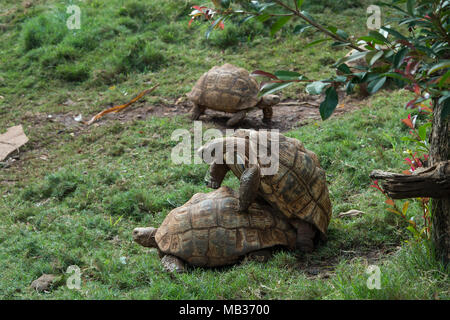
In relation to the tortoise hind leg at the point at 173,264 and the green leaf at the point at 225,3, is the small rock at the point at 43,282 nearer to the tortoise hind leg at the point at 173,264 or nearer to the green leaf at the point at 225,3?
the tortoise hind leg at the point at 173,264

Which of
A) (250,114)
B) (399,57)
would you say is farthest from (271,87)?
(250,114)

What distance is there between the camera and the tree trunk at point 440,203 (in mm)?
3314

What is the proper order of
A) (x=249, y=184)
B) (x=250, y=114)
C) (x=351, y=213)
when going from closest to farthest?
(x=249, y=184)
(x=351, y=213)
(x=250, y=114)

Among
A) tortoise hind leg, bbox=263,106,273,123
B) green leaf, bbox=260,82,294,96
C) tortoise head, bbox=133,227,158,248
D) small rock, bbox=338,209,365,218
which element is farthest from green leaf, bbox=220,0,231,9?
tortoise hind leg, bbox=263,106,273,123

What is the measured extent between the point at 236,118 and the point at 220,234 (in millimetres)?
3995

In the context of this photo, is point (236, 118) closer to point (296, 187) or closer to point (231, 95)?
point (231, 95)

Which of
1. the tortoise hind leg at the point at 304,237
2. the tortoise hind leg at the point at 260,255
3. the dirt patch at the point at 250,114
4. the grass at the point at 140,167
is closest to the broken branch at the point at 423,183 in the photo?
the grass at the point at 140,167

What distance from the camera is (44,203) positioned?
6164 millimetres

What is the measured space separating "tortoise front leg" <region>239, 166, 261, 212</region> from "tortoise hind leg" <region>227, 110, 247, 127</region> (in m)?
3.85

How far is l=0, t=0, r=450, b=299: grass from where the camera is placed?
3758 mm

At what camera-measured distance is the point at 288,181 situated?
14.1 feet

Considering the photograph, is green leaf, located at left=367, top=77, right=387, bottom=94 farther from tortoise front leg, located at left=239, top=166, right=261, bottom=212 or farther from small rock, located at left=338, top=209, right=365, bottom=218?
small rock, located at left=338, top=209, right=365, bottom=218

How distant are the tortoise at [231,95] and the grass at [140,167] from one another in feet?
1.79

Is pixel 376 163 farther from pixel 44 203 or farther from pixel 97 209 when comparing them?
pixel 44 203
